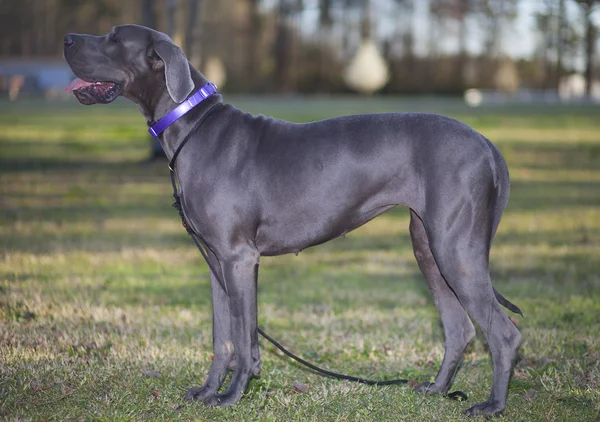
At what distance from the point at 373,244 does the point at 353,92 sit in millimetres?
71877

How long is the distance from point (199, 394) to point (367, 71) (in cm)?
7807

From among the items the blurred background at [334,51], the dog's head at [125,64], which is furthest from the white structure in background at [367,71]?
the dog's head at [125,64]

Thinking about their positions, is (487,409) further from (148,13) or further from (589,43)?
(589,43)

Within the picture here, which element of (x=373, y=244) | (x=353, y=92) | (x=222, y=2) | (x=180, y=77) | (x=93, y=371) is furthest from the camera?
(x=353, y=92)

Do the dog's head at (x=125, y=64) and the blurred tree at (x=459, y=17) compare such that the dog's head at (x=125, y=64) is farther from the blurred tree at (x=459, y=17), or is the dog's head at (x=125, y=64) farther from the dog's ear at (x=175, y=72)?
the blurred tree at (x=459, y=17)

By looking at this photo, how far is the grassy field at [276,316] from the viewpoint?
491 cm

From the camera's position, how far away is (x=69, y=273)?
28.2 feet

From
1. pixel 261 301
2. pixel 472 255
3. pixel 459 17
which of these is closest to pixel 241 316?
pixel 472 255

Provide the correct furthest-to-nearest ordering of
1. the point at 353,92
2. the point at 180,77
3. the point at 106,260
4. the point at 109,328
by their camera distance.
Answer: the point at 353,92 → the point at 106,260 → the point at 109,328 → the point at 180,77

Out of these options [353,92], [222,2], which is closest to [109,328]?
[222,2]

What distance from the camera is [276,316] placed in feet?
23.5

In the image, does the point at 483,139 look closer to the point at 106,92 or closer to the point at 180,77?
the point at 180,77

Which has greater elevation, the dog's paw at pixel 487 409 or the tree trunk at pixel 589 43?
the dog's paw at pixel 487 409

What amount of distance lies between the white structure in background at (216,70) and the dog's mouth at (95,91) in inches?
2669
